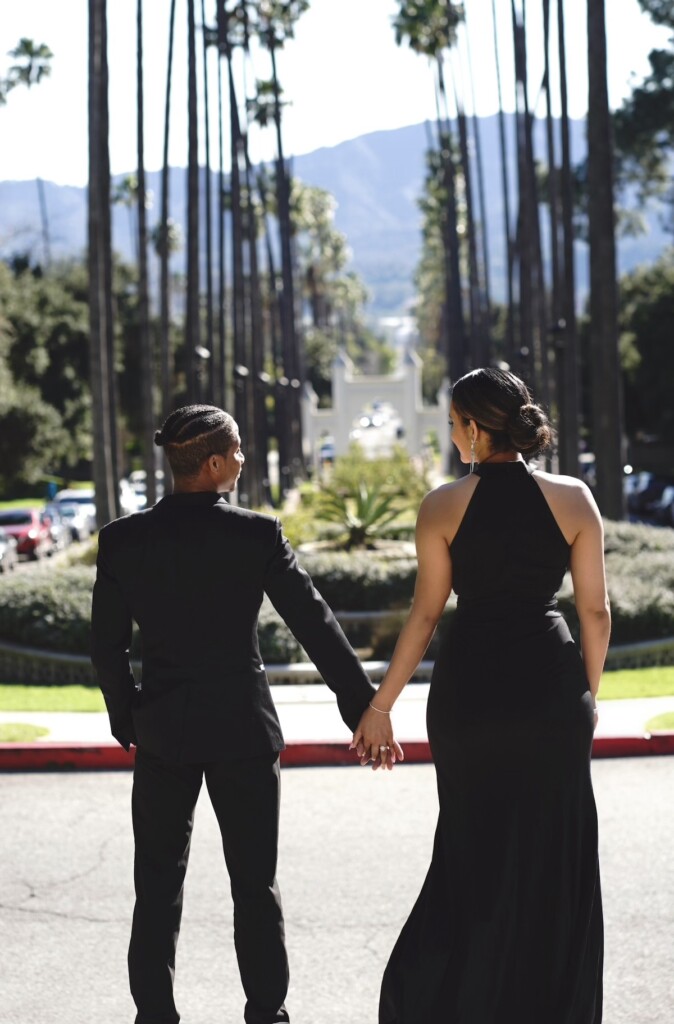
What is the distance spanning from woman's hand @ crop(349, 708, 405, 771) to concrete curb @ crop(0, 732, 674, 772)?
4866 millimetres

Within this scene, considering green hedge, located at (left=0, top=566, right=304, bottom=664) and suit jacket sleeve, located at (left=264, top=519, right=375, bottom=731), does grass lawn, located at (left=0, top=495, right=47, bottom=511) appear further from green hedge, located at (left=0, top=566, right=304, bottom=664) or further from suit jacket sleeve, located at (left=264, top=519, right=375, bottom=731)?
suit jacket sleeve, located at (left=264, top=519, right=375, bottom=731)

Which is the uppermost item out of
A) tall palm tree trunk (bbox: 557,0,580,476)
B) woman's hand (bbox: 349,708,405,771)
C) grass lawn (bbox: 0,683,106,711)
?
tall palm tree trunk (bbox: 557,0,580,476)

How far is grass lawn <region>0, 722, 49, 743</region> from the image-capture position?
399 inches

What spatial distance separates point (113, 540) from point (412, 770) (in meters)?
5.16

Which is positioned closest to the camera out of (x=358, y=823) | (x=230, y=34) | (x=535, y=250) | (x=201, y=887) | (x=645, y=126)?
(x=201, y=887)

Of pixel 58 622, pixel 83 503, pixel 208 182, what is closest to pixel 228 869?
pixel 58 622

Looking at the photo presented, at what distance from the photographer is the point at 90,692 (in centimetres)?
1318

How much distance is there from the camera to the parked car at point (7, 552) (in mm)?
33594

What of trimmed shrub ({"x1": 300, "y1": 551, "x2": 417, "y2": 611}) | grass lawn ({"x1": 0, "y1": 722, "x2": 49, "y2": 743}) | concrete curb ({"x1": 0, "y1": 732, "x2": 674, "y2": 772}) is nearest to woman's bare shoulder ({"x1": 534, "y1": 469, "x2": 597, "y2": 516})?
concrete curb ({"x1": 0, "y1": 732, "x2": 674, "y2": 772})

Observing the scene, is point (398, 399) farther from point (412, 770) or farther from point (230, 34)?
point (412, 770)

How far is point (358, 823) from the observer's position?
7812 mm

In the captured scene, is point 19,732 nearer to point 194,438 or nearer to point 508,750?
point 194,438

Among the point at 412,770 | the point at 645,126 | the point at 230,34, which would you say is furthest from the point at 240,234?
the point at 412,770

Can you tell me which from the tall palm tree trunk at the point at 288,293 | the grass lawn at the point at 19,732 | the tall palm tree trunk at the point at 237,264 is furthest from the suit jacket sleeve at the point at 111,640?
the tall palm tree trunk at the point at 288,293
